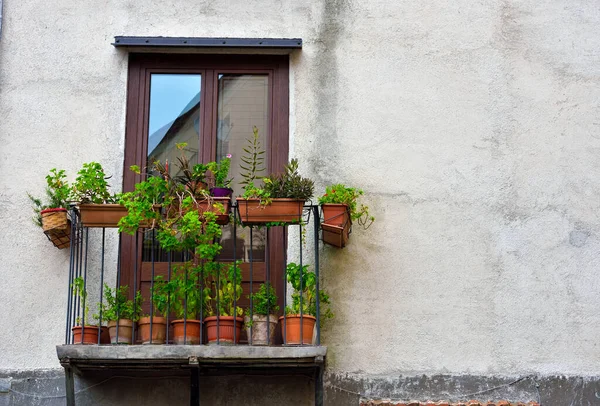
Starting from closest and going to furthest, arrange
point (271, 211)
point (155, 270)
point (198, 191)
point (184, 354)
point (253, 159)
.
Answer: point (184, 354) → point (271, 211) → point (198, 191) → point (155, 270) → point (253, 159)

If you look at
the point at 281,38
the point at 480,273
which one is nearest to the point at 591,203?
the point at 480,273

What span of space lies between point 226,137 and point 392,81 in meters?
1.55

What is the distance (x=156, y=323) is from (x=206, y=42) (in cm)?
258

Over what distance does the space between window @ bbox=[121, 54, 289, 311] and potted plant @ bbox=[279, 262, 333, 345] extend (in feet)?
2.13

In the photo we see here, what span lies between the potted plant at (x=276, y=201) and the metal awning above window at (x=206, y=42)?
4.90 feet

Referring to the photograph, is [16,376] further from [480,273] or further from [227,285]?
[480,273]

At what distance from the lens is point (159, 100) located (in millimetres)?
9703

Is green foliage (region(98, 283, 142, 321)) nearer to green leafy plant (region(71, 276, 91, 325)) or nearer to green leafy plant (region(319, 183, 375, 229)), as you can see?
green leafy plant (region(71, 276, 91, 325))

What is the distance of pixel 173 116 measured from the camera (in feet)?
31.7

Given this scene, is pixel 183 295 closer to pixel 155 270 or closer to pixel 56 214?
pixel 155 270

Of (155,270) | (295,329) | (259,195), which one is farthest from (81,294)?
(295,329)

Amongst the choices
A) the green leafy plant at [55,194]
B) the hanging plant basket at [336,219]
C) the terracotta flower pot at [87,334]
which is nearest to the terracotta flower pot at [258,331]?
the hanging plant basket at [336,219]

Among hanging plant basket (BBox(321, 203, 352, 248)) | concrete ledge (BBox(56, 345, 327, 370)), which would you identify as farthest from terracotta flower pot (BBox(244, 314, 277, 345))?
hanging plant basket (BBox(321, 203, 352, 248))

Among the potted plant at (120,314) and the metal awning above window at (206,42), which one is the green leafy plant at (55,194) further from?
the metal awning above window at (206,42)
